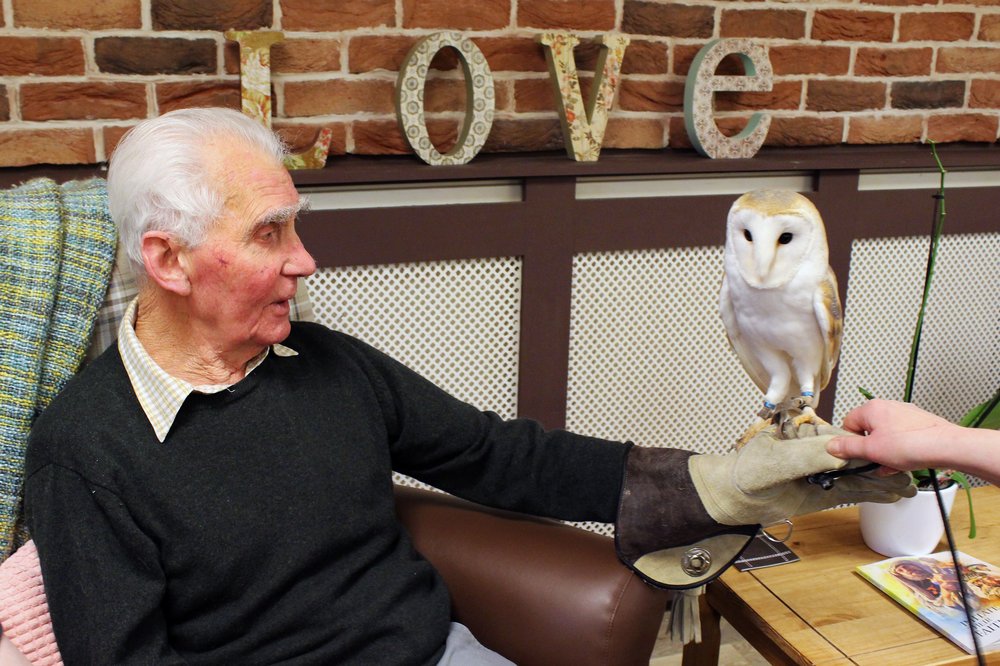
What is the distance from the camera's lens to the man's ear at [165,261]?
1.21m

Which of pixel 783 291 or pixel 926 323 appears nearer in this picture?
pixel 783 291

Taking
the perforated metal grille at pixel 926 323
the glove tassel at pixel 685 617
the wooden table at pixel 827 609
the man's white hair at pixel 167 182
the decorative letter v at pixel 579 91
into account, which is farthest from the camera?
the perforated metal grille at pixel 926 323

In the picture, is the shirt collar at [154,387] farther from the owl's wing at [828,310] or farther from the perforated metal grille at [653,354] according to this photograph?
the perforated metal grille at [653,354]

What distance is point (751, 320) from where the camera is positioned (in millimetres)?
1207

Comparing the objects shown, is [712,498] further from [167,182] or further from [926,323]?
[926,323]

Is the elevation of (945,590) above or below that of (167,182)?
below

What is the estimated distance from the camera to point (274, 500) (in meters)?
1.26

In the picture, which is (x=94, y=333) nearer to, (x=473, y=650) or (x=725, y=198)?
(x=473, y=650)

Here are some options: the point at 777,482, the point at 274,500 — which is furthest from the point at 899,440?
the point at 274,500

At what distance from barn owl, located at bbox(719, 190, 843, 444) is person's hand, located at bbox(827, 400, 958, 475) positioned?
8 cm

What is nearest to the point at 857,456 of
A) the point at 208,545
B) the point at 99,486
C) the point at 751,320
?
the point at 751,320

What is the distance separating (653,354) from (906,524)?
0.78m

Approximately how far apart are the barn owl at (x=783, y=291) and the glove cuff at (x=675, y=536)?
0.18 m

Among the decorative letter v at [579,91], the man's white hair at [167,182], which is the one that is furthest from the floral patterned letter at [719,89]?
the man's white hair at [167,182]
